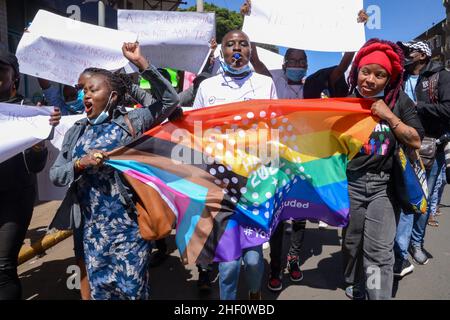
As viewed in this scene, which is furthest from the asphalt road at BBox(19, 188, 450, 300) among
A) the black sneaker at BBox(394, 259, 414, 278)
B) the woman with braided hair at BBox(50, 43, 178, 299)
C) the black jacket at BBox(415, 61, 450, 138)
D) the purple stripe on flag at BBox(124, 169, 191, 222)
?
the black jacket at BBox(415, 61, 450, 138)

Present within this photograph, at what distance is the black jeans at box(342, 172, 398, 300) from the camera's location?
2783 mm

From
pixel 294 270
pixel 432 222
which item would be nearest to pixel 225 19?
pixel 432 222

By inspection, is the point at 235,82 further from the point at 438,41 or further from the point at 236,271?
the point at 438,41

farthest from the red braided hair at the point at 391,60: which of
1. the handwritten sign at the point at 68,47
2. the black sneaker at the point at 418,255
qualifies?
the black sneaker at the point at 418,255

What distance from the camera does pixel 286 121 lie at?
9.09 ft

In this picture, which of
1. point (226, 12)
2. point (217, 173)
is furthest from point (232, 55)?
point (226, 12)

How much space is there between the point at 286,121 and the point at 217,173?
0.62m

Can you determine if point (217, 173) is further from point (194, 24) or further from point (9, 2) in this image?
point (9, 2)

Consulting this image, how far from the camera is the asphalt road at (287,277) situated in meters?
3.55

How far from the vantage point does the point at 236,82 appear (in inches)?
120

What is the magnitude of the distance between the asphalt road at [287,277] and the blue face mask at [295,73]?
1995 mm

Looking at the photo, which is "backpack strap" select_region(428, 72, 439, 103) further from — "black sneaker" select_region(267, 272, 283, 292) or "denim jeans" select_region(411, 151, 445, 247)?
"black sneaker" select_region(267, 272, 283, 292)

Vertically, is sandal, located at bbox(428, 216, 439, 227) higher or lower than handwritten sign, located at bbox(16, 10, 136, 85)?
lower

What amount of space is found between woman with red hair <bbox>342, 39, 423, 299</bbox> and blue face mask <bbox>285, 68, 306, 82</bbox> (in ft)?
3.23
